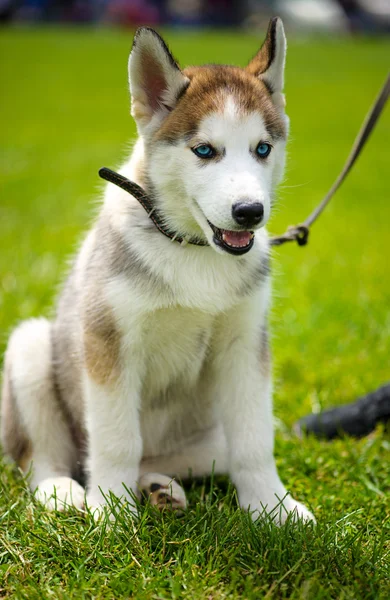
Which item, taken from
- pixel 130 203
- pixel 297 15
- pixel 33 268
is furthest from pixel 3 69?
pixel 297 15

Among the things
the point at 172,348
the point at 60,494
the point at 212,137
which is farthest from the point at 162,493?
the point at 212,137

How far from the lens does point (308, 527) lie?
2.61m

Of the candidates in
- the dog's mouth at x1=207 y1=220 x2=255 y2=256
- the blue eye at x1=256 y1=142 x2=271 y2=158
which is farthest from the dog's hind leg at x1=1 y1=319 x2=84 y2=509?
the blue eye at x1=256 y1=142 x2=271 y2=158

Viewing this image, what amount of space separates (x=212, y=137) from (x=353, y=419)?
6.05 feet

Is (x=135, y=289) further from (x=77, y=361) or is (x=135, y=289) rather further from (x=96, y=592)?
(x=96, y=592)

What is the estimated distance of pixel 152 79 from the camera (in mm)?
2750

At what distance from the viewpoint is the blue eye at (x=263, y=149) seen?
2650mm

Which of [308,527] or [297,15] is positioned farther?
[297,15]

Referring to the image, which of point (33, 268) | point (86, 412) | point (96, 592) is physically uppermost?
point (86, 412)

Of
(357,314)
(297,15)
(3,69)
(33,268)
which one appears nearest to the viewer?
(357,314)

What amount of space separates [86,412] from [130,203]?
89cm

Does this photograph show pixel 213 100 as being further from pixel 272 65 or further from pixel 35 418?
pixel 35 418

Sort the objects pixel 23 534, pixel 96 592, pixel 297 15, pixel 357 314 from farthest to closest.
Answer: pixel 297 15 < pixel 357 314 < pixel 23 534 < pixel 96 592

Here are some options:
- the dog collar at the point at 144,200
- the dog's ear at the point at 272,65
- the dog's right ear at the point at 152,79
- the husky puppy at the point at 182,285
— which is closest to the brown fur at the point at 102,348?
the husky puppy at the point at 182,285
